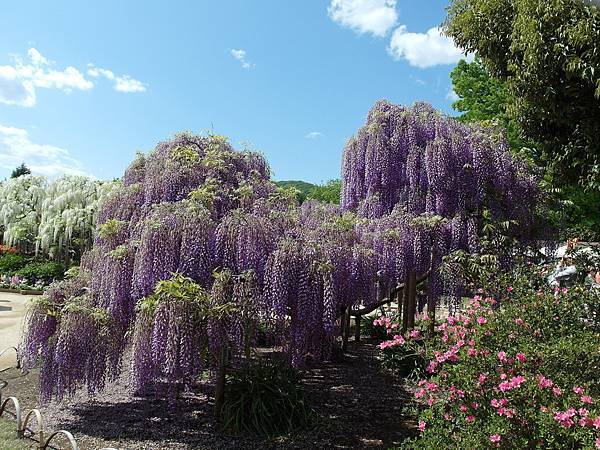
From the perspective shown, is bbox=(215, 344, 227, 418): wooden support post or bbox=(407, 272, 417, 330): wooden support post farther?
bbox=(407, 272, 417, 330): wooden support post

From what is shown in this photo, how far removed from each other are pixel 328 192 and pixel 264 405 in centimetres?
3095

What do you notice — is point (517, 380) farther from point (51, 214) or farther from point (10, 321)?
point (51, 214)

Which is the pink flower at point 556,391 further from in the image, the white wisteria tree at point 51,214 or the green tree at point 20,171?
the green tree at point 20,171

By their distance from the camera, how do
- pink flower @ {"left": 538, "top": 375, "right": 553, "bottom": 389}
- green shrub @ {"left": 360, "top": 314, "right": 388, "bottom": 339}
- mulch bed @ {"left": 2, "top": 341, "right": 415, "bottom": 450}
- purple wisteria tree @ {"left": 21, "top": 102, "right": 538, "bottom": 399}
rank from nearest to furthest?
pink flower @ {"left": 538, "top": 375, "right": 553, "bottom": 389} < purple wisteria tree @ {"left": 21, "top": 102, "right": 538, "bottom": 399} < mulch bed @ {"left": 2, "top": 341, "right": 415, "bottom": 450} < green shrub @ {"left": 360, "top": 314, "right": 388, "bottom": 339}

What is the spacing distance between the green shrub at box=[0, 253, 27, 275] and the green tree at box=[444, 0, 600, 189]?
70.3 feet

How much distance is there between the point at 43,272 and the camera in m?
20.8

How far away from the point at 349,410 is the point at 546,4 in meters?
5.30

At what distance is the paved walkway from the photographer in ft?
31.2

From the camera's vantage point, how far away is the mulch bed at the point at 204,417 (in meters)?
5.36

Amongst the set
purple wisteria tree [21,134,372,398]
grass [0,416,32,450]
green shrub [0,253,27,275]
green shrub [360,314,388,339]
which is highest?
green shrub [0,253,27,275]

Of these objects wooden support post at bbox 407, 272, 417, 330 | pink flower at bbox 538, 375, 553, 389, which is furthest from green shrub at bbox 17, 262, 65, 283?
pink flower at bbox 538, 375, 553, 389

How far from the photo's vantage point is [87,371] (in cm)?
575

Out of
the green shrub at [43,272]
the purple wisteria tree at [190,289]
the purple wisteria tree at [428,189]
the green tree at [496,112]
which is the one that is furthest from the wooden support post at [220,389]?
the green shrub at [43,272]

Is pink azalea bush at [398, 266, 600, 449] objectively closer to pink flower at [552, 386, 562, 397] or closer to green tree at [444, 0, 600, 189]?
pink flower at [552, 386, 562, 397]
